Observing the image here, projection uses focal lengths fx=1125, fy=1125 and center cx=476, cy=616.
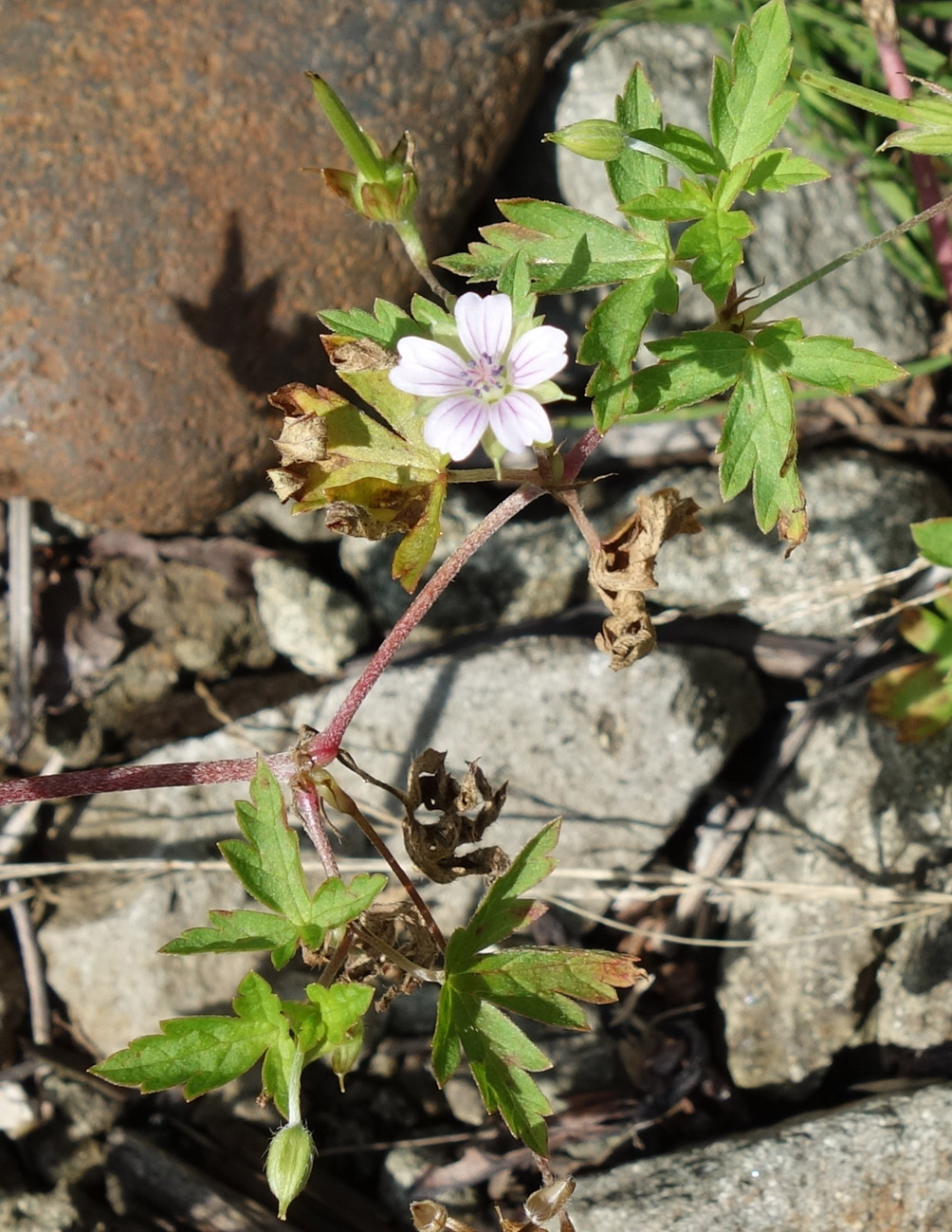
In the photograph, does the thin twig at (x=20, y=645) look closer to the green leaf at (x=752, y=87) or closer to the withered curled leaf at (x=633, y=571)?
the withered curled leaf at (x=633, y=571)

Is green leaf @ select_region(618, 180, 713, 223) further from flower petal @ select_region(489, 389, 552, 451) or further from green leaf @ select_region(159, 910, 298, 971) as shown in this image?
green leaf @ select_region(159, 910, 298, 971)

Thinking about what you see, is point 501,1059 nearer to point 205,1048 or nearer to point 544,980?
point 544,980

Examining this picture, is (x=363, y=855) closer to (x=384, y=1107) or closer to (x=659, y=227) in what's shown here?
(x=384, y=1107)

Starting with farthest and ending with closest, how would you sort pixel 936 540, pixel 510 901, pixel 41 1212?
pixel 41 1212
pixel 936 540
pixel 510 901

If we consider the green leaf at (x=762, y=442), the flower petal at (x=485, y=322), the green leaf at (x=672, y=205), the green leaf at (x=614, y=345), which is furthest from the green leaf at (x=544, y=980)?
the green leaf at (x=672, y=205)

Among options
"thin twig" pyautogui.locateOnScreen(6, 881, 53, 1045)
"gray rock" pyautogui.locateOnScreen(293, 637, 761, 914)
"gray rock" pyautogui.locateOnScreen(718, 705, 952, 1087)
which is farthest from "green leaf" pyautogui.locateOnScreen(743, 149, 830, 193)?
"thin twig" pyautogui.locateOnScreen(6, 881, 53, 1045)

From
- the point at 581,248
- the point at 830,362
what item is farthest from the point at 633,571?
the point at 581,248
